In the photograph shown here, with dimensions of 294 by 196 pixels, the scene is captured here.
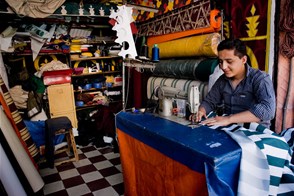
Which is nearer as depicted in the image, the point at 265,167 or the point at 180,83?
the point at 265,167

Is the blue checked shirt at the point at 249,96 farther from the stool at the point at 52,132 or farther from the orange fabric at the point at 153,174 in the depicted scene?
the stool at the point at 52,132

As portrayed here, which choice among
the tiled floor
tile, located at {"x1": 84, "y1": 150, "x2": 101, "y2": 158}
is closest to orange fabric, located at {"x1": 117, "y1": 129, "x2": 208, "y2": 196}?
the tiled floor

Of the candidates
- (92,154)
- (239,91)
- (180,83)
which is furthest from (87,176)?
(239,91)

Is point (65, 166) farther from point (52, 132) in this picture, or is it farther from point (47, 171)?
point (52, 132)

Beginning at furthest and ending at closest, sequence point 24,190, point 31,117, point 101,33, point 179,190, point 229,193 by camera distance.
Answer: point 101,33 → point 31,117 → point 24,190 → point 179,190 → point 229,193

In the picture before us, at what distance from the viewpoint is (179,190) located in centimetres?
160

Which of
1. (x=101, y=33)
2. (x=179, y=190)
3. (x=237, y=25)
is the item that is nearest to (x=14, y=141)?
(x=179, y=190)

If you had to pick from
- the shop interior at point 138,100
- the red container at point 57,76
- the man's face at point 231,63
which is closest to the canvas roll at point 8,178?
the shop interior at point 138,100

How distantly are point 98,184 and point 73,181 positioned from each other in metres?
0.39

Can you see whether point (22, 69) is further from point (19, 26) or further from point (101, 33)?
point (101, 33)

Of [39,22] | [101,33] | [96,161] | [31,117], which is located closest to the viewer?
[96,161]

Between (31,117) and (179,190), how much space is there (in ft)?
12.4

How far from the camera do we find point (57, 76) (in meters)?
4.72

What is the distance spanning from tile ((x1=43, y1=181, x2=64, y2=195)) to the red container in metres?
2.30
